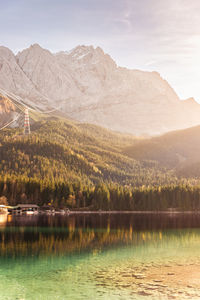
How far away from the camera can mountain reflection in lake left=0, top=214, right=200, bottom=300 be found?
4588cm

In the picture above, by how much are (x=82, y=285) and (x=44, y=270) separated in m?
10.7

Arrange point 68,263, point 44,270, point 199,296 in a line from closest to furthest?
point 199,296, point 44,270, point 68,263

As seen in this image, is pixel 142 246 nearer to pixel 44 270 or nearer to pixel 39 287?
pixel 44 270

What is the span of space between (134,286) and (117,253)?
995 inches

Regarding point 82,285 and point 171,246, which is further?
point 171,246

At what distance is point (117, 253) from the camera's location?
73.2 m

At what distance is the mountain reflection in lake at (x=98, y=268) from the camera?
4588 cm

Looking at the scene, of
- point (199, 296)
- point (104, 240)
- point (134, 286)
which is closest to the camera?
point (199, 296)

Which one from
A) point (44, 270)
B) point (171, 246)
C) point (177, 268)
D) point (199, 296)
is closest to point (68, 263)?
point (44, 270)

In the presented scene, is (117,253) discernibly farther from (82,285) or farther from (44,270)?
(82,285)

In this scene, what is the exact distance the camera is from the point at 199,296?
146 feet

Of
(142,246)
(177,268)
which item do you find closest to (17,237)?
(142,246)

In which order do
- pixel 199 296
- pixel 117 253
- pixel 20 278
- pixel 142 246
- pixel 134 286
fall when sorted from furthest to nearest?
pixel 142 246
pixel 117 253
pixel 20 278
pixel 134 286
pixel 199 296

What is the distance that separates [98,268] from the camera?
194 ft
